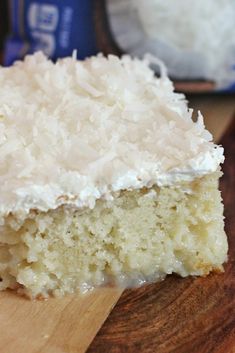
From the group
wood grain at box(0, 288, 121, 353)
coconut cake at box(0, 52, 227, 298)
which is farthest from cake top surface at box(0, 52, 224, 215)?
wood grain at box(0, 288, 121, 353)

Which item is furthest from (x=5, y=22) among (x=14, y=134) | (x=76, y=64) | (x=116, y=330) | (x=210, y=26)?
(x=116, y=330)

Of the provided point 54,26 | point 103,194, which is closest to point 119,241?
point 103,194

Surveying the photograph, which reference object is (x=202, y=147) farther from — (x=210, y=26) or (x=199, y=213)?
(x=210, y=26)

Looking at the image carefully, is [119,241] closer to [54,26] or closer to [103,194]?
[103,194]

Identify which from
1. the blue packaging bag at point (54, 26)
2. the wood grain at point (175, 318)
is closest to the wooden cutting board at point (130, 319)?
the wood grain at point (175, 318)

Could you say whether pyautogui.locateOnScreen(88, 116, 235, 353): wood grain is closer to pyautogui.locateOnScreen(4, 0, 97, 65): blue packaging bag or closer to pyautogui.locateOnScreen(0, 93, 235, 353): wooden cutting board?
pyautogui.locateOnScreen(0, 93, 235, 353): wooden cutting board
